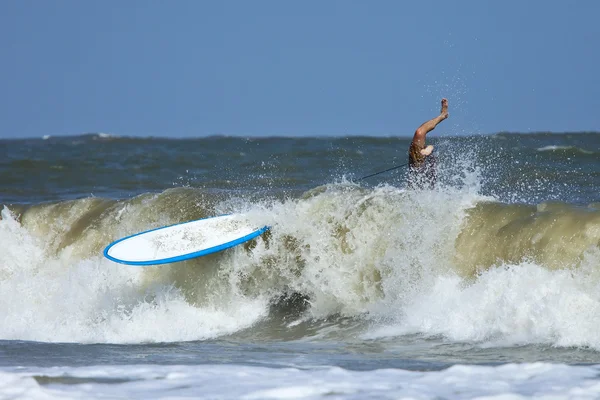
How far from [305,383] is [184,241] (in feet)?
15.2

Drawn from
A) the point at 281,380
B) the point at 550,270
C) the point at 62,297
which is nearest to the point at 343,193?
the point at 550,270

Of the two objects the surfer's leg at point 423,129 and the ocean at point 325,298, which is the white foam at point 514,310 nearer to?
the ocean at point 325,298

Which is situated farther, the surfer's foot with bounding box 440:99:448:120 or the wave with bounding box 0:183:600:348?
the surfer's foot with bounding box 440:99:448:120

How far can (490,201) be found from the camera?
965 cm

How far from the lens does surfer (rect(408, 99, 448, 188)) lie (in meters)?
9.78

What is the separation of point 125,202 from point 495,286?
6.07 meters

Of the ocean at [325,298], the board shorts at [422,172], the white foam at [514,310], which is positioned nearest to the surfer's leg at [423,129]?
the board shorts at [422,172]

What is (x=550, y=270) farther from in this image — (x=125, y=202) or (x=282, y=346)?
(x=125, y=202)

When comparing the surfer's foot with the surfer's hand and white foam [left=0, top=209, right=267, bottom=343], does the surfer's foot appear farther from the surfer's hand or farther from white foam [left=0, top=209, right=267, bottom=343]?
white foam [left=0, top=209, right=267, bottom=343]

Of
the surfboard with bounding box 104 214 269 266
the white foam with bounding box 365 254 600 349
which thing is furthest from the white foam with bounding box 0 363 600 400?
the surfboard with bounding box 104 214 269 266

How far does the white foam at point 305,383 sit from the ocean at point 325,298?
20 millimetres

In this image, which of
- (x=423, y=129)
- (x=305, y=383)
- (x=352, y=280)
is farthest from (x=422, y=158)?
(x=305, y=383)

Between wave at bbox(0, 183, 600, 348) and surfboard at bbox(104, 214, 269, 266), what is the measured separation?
0.28 m

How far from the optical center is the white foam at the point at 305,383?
5.60 meters
